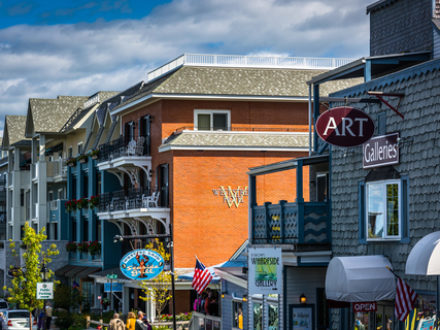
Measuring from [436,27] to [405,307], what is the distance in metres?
8.33

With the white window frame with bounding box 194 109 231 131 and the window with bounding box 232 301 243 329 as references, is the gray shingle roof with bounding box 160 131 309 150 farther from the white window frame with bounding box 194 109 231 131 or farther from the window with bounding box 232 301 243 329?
the window with bounding box 232 301 243 329

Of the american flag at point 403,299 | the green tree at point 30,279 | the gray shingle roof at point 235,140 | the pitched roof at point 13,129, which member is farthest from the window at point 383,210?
the pitched roof at point 13,129

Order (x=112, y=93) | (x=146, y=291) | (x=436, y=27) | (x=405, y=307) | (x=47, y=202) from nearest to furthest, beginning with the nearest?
1. (x=405, y=307)
2. (x=436, y=27)
3. (x=146, y=291)
4. (x=112, y=93)
5. (x=47, y=202)

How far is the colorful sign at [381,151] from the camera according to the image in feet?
74.4

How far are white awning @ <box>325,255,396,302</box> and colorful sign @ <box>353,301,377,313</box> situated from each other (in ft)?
2.34

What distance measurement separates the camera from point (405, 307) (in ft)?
70.6

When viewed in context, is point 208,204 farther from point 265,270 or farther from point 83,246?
point 265,270

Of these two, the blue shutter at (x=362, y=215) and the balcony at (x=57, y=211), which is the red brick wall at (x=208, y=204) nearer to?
the blue shutter at (x=362, y=215)

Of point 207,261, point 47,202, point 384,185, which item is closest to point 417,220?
point 384,185

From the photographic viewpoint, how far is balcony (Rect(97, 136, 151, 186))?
47.5 meters

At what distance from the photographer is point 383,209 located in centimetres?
2334

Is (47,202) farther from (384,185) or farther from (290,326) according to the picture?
(384,185)

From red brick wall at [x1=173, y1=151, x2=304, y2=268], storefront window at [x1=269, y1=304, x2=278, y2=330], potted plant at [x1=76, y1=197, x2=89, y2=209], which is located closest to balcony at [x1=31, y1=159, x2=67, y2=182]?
potted plant at [x1=76, y1=197, x2=89, y2=209]

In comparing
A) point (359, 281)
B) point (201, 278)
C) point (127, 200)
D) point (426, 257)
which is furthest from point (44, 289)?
point (426, 257)
